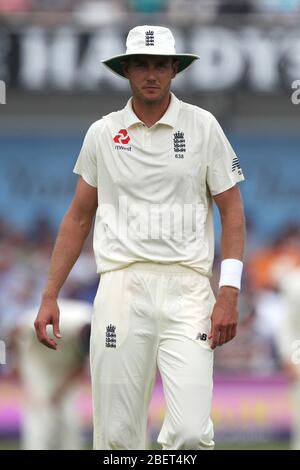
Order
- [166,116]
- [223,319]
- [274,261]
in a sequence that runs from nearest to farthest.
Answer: [223,319] → [166,116] → [274,261]

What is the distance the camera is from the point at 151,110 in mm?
6320

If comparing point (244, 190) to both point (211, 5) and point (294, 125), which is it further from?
point (211, 5)

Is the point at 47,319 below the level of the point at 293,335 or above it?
above

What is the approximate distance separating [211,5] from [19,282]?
3969 mm

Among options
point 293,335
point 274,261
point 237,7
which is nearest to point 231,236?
point 293,335

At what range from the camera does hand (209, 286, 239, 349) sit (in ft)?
20.0

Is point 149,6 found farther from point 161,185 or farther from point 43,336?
point 43,336

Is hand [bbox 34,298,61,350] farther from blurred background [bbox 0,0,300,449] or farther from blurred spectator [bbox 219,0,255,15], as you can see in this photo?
blurred spectator [bbox 219,0,255,15]

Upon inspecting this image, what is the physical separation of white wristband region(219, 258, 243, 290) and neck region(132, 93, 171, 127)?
27.7 inches

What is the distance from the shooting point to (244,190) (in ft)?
58.6

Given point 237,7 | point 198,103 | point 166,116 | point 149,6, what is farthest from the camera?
point 198,103

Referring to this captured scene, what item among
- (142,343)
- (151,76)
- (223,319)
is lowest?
(142,343)

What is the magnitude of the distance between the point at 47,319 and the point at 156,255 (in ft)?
1.88

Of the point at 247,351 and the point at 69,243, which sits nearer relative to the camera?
the point at 69,243
